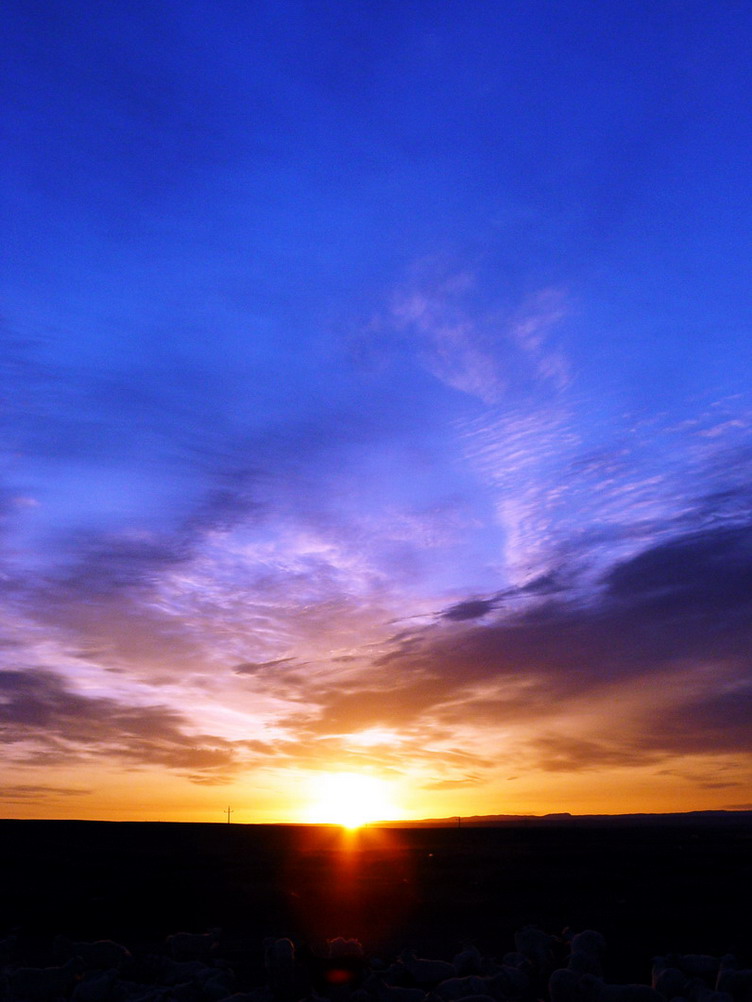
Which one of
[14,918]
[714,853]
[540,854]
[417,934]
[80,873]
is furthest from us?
[714,853]

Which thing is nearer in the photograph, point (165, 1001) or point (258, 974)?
point (165, 1001)

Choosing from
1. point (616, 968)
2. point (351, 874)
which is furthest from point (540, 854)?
point (616, 968)

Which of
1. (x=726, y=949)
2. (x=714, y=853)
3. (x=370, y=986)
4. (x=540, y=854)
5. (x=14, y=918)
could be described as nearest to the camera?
(x=370, y=986)

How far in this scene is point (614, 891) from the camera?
32.8 meters

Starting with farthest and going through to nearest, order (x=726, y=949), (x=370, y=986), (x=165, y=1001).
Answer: (x=726, y=949)
(x=370, y=986)
(x=165, y=1001)

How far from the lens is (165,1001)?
12484 mm

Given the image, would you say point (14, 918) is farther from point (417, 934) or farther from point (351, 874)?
point (351, 874)

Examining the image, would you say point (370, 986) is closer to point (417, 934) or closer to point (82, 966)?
point (82, 966)

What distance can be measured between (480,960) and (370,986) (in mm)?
2947

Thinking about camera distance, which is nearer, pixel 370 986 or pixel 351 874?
pixel 370 986

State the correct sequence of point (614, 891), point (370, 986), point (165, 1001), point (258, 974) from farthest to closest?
point (614, 891), point (258, 974), point (370, 986), point (165, 1001)

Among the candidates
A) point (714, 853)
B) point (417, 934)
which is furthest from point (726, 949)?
point (714, 853)

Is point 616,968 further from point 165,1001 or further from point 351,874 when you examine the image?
point 351,874

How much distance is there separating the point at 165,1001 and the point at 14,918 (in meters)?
17.4
